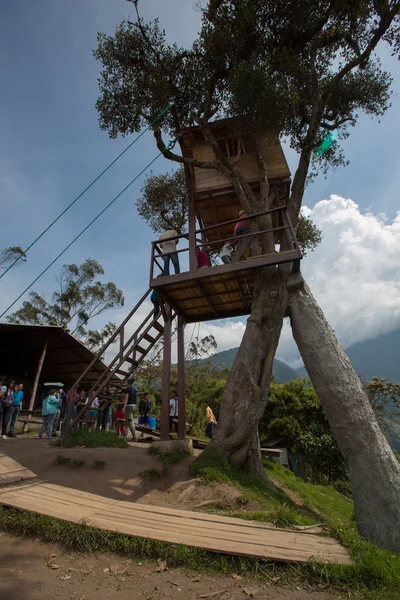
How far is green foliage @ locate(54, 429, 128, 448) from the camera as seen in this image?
27.8 ft

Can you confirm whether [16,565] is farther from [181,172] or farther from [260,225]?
[181,172]

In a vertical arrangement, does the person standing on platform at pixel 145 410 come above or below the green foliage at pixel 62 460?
above

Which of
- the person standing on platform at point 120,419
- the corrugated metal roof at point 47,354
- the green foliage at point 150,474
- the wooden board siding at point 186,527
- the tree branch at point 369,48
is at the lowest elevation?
the wooden board siding at point 186,527

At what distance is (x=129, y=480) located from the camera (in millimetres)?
6465

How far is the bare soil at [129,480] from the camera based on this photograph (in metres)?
Answer: 5.79

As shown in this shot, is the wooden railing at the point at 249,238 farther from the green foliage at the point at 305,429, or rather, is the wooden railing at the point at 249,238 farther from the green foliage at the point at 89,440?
the green foliage at the point at 305,429

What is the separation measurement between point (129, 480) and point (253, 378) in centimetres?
343

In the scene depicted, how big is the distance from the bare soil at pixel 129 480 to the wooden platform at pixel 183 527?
35.7 inches

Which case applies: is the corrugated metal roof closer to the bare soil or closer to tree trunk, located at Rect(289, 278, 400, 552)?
the bare soil

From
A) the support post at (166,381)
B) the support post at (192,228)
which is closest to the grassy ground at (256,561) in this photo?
the support post at (166,381)

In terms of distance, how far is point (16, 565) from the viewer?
3.49m

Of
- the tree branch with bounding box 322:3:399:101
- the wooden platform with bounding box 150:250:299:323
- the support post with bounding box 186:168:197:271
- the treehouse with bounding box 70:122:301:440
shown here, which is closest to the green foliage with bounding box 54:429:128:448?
the treehouse with bounding box 70:122:301:440

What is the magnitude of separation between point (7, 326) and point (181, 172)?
11.1 metres

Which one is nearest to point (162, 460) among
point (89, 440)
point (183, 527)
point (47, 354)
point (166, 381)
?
point (166, 381)
